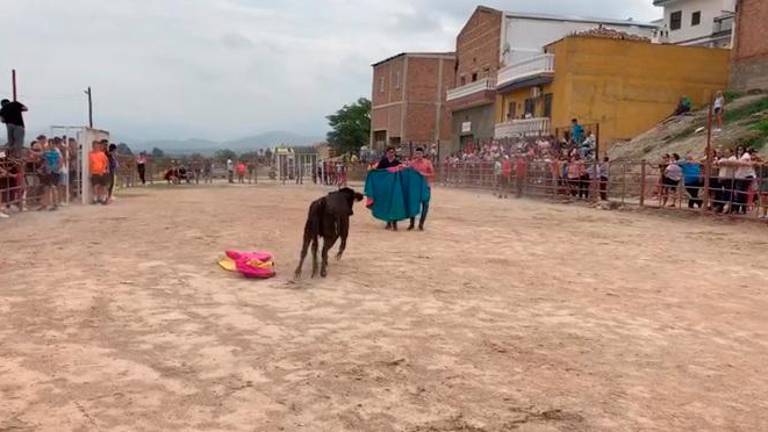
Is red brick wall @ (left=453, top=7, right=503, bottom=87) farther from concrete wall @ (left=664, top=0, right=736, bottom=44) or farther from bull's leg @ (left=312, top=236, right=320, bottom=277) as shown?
bull's leg @ (left=312, top=236, right=320, bottom=277)

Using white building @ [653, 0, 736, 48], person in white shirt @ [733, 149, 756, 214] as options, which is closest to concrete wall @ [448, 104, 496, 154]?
white building @ [653, 0, 736, 48]

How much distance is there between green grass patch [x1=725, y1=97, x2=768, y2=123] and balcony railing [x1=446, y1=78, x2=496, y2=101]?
1432 centimetres

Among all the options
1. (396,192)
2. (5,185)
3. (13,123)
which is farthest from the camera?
(13,123)

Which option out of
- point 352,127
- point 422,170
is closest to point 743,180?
point 422,170

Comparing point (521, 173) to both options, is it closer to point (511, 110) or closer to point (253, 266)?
point (511, 110)

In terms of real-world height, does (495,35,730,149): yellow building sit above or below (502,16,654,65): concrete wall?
below

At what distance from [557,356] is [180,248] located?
625 cm

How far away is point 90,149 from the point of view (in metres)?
18.8

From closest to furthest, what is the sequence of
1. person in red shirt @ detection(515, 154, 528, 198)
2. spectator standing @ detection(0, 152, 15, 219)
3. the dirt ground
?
the dirt ground, spectator standing @ detection(0, 152, 15, 219), person in red shirt @ detection(515, 154, 528, 198)

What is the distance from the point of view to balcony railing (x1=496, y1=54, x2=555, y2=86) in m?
32.9

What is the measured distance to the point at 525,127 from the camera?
34844 mm

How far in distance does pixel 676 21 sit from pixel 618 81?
680 inches

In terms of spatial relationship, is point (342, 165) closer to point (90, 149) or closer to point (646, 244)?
point (90, 149)

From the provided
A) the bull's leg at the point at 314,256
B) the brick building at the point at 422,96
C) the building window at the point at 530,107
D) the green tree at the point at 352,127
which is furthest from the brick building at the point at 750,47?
Answer: the green tree at the point at 352,127
